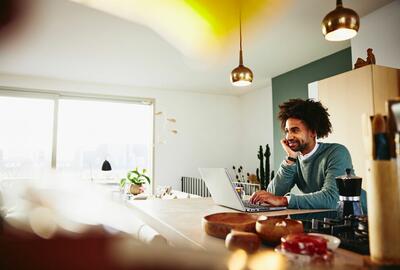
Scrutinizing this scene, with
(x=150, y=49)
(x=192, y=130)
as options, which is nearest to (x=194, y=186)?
(x=192, y=130)

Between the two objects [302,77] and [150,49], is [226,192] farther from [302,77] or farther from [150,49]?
[302,77]

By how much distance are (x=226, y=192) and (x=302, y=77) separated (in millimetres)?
3305

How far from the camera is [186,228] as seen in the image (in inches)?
43.3

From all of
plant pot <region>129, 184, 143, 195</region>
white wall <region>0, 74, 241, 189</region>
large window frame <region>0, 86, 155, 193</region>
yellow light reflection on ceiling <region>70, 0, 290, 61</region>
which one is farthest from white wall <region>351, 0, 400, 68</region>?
large window frame <region>0, 86, 155, 193</region>

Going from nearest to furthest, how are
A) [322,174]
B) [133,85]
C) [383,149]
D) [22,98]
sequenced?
[383,149] < [322,174] < [22,98] < [133,85]

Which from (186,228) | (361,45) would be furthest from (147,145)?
(186,228)

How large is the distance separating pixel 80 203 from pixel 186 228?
0.85 meters

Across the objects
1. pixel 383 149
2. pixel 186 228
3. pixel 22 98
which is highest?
pixel 22 98

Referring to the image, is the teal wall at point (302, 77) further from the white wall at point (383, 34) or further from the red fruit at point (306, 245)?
the red fruit at point (306, 245)

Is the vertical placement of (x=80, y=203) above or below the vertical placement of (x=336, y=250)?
above

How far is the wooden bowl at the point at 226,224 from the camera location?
0.92 meters

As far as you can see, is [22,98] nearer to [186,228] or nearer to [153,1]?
[153,1]

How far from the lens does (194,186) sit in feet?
18.0

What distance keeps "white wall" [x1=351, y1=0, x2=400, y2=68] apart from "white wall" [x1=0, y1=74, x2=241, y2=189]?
344 cm
